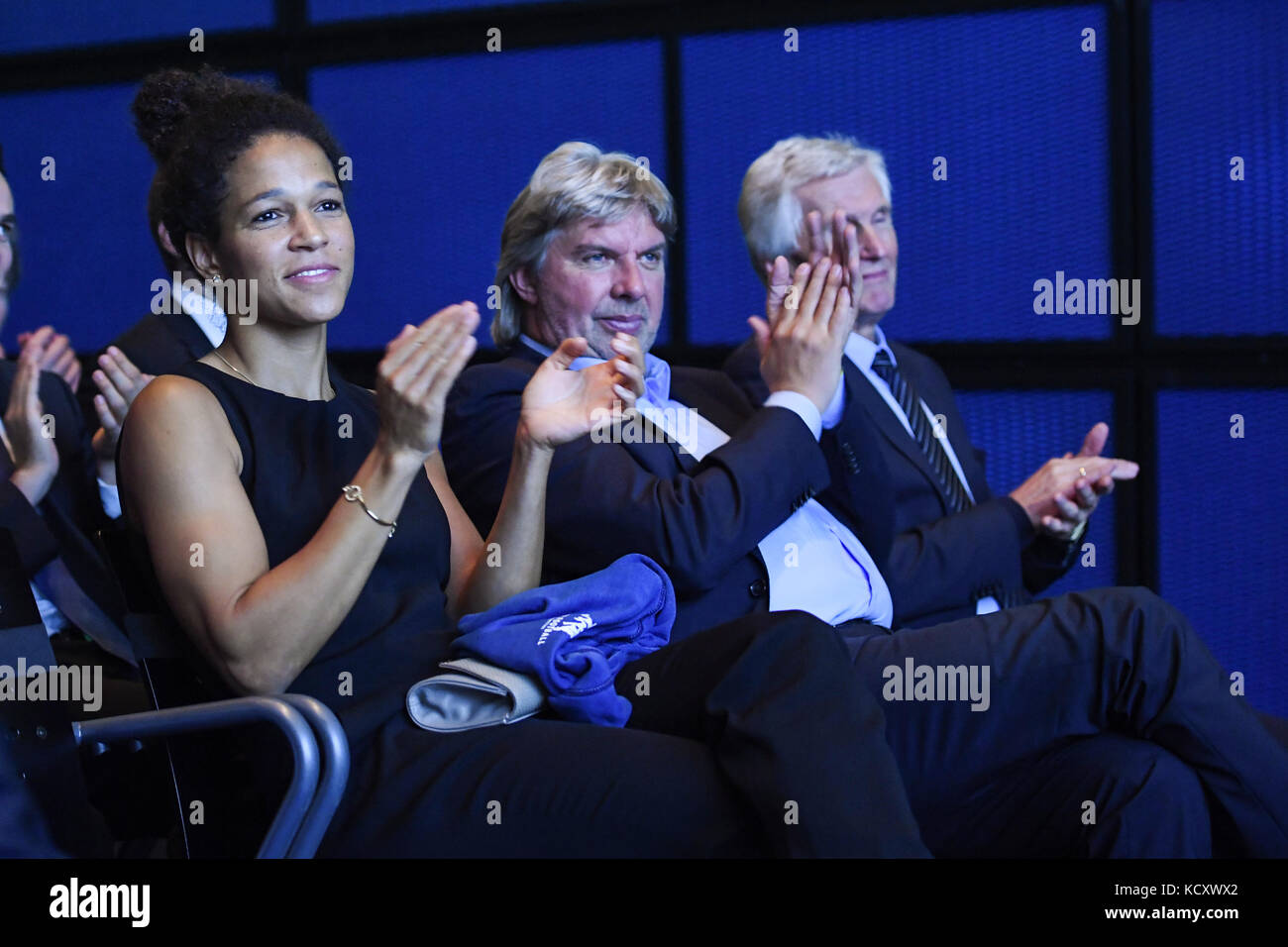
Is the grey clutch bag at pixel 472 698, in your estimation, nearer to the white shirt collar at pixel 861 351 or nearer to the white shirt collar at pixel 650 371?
the white shirt collar at pixel 650 371

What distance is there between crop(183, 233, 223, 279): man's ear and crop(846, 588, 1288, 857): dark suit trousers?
1056mm

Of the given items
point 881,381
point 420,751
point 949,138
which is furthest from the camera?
point 949,138

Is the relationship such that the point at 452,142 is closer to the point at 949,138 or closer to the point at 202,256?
the point at 949,138

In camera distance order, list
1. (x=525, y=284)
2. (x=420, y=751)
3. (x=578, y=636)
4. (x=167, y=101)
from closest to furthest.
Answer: (x=420, y=751), (x=578, y=636), (x=167, y=101), (x=525, y=284)

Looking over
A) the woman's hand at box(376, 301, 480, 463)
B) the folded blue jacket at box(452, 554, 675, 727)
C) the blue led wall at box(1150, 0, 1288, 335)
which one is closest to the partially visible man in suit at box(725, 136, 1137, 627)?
Result: the blue led wall at box(1150, 0, 1288, 335)

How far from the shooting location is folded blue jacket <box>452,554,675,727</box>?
1668 mm

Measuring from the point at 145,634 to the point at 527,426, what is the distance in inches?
22.9

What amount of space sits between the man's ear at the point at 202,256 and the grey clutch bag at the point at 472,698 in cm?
62

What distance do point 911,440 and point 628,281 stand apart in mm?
618

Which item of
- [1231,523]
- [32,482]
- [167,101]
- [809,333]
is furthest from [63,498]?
[1231,523]

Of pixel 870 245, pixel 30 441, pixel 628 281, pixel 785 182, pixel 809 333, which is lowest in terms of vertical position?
pixel 30 441

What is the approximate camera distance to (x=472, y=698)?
5.47ft
